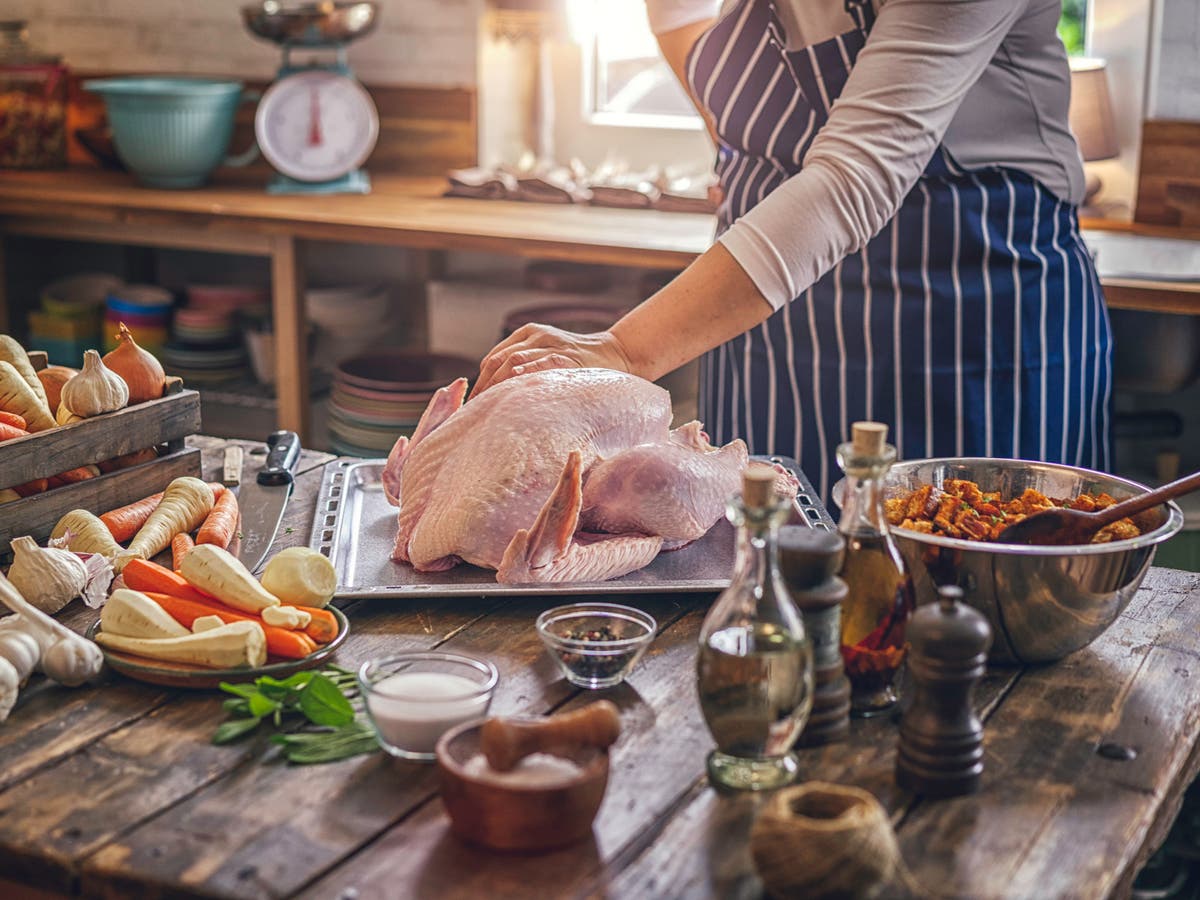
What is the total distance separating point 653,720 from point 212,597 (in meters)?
0.40

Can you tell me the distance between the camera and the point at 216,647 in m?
1.10

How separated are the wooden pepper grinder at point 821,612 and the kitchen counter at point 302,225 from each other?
61.3 inches

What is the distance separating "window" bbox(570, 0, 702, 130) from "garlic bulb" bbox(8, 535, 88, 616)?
2.38m

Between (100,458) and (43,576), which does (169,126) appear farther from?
(43,576)

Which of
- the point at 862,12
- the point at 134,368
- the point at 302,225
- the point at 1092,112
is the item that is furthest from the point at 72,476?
the point at 1092,112

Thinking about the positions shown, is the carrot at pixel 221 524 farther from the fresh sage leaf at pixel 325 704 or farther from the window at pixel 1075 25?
the window at pixel 1075 25

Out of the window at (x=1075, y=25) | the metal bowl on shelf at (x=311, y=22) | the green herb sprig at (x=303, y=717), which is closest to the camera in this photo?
the green herb sprig at (x=303, y=717)

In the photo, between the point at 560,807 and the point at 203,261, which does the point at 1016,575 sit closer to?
the point at 560,807

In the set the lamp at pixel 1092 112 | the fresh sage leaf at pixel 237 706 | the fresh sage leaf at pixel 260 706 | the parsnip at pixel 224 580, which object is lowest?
the fresh sage leaf at pixel 237 706

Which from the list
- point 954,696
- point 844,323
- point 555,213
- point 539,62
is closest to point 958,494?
point 954,696

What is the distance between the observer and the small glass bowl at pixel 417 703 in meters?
0.98

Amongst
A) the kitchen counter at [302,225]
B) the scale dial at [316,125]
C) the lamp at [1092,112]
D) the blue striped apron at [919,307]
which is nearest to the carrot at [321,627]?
the blue striped apron at [919,307]

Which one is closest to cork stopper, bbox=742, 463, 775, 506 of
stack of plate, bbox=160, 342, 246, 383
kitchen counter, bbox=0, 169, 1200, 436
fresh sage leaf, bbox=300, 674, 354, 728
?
fresh sage leaf, bbox=300, 674, 354, 728

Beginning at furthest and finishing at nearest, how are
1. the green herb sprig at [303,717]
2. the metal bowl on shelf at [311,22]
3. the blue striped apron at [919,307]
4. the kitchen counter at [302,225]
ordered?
1. the metal bowl on shelf at [311,22]
2. the kitchen counter at [302,225]
3. the blue striped apron at [919,307]
4. the green herb sprig at [303,717]
